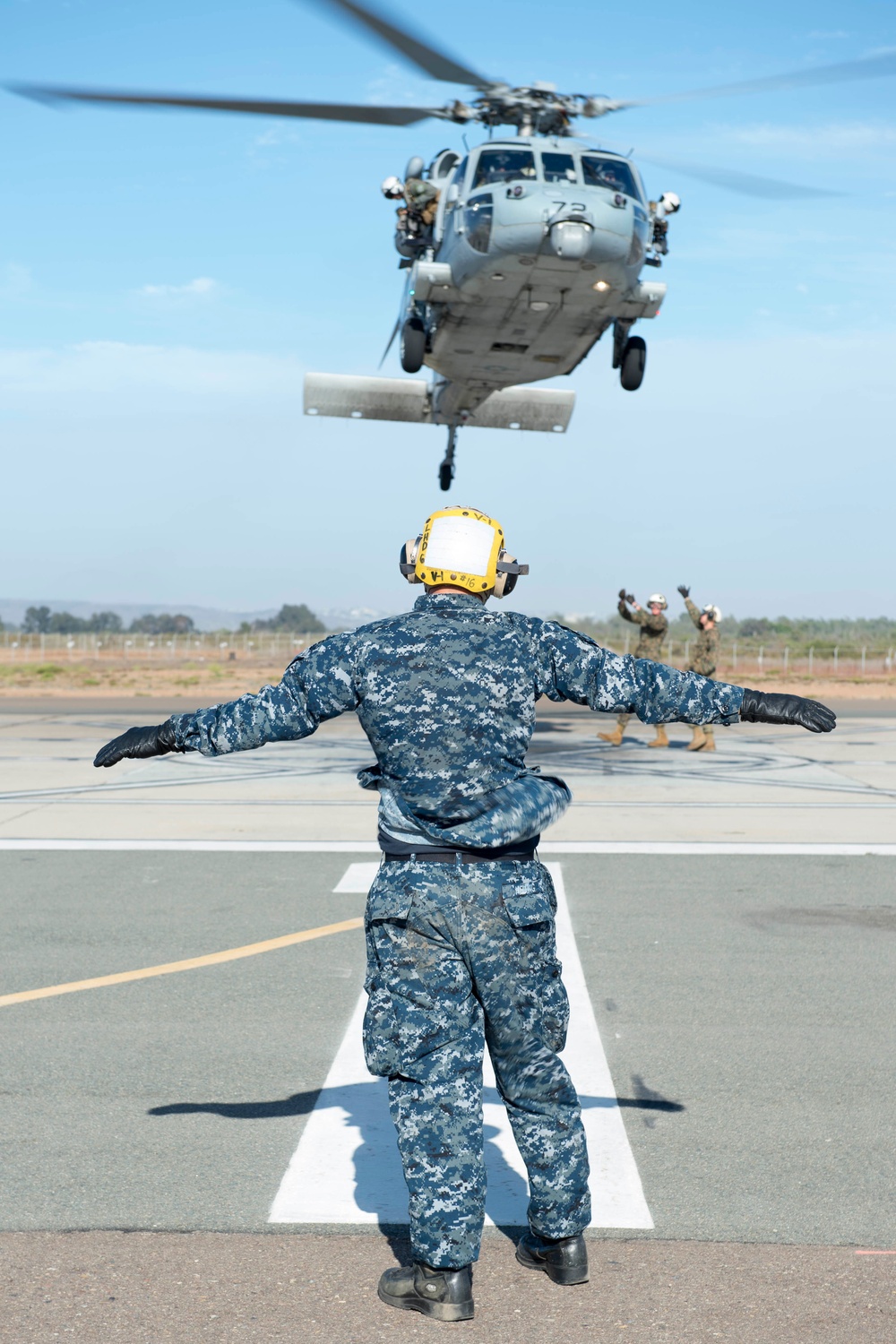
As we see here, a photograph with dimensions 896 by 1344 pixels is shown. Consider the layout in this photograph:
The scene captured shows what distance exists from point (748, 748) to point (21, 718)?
13777 mm

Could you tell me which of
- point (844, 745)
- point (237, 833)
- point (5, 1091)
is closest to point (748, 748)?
point (844, 745)

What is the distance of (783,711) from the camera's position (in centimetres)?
365

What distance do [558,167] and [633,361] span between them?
12.1 ft

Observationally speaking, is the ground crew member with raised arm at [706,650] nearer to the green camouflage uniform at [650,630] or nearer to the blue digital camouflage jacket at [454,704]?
the green camouflage uniform at [650,630]

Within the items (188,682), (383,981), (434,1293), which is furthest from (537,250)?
(188,682)

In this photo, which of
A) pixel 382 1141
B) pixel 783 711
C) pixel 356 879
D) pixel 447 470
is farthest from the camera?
pixel 447 470

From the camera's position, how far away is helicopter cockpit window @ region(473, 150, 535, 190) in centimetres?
1630

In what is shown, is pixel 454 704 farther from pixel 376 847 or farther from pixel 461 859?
pixel 376 847

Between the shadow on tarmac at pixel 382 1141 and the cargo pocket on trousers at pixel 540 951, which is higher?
the cargo pocket on trousers at pixel 540 951

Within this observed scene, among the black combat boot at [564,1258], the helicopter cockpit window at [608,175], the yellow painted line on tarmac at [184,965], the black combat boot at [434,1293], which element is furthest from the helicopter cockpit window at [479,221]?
the black combat boot at [434,1293]

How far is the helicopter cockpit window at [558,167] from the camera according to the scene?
635 inches

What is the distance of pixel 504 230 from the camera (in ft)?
51.9

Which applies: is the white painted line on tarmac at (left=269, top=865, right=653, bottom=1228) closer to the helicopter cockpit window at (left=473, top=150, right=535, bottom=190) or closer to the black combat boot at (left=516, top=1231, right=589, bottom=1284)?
the black combat boot at (left=516, top=1231, right=589, bottom=1284)

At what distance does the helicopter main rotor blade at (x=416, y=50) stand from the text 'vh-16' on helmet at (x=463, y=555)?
Result: 9.32 meters
